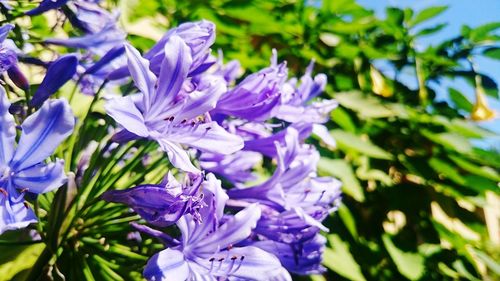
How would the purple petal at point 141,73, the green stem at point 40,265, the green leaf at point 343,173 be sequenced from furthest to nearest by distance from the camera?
the green leaf at point 343,173
the green stem at point 40,265
the purple petal at point 141,73

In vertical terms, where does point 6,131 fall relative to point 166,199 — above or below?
above

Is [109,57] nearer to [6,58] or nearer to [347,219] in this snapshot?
[6,58]

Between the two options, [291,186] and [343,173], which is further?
[343,173]

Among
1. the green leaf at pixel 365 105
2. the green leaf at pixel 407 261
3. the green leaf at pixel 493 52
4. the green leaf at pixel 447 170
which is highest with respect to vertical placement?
the green leaf at pixel 493 52

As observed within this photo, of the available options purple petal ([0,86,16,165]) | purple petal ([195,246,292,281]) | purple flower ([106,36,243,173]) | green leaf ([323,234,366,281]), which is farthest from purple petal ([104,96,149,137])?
green leaf ([323,234,366,281])

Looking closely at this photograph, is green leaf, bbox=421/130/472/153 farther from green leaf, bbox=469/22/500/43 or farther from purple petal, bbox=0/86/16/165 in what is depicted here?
purple petal, bbox=0/86/16/165

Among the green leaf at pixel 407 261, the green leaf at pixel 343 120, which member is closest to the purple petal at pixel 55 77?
the green leaf at pixel 343 120

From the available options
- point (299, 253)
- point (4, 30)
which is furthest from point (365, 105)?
point (4, 30)

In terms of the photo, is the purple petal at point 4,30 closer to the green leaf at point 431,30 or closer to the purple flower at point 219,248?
the purple flower at point 219,248
